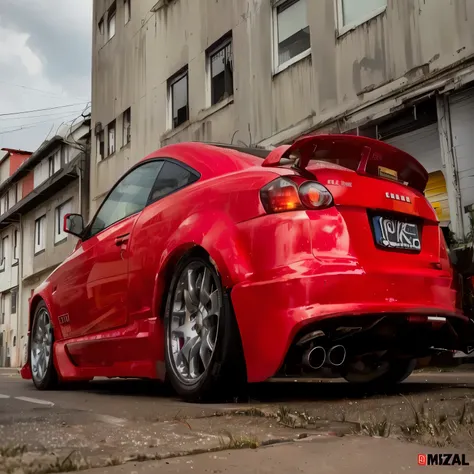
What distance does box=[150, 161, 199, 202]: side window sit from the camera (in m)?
3.99

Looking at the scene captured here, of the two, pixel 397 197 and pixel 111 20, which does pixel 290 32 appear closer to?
pixel 397 197

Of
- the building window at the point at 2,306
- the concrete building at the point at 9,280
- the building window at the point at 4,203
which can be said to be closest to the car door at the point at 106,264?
the concrete building at the point at 9,280

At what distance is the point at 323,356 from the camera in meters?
3.17

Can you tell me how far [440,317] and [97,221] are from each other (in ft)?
9.04

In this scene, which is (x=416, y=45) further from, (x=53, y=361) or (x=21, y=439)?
(x=21, y=439)

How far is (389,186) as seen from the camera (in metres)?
3.56

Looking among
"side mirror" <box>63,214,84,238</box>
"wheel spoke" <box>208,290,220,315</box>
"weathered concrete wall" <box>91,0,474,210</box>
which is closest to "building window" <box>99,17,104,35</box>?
"weathered concrete wall" <box>91,0,474,210</box>

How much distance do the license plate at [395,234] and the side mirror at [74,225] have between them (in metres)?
2.63

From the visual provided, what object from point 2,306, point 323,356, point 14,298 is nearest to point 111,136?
point 14,298

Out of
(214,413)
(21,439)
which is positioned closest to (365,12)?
(214,413)

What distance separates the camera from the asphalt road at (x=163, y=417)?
214 centimetres

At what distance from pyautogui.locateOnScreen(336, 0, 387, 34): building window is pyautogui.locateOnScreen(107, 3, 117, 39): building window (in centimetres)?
1089

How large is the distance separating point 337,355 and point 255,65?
10.0 metres

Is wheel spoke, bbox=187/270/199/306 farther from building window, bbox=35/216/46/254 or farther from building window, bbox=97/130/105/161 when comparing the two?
building window, bbox=35/216/46/254
